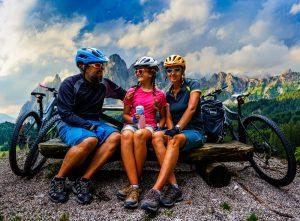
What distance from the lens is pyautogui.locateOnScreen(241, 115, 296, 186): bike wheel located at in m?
6.32

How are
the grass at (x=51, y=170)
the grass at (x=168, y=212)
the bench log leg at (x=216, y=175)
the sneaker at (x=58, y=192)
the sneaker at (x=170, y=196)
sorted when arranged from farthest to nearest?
the grass at (x=51, y=170) → the bench log leg at (x=216, y=175) → the sneaker at (x=58, y=192) → the sneaker at (x=170, y=196) → the grass at (x=168, y=212)

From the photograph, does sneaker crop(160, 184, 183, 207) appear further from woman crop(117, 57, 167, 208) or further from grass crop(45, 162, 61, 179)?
grass crop(45, 162, 61, 179)

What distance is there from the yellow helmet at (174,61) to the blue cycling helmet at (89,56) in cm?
110

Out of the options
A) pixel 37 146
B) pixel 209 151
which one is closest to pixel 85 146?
pixel 37 146

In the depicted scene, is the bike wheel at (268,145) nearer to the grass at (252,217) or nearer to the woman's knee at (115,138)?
the grass at (252,217)

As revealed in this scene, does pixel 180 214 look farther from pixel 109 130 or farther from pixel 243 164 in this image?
pixel 243 164

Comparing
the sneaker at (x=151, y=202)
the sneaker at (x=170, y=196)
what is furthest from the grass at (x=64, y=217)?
the sneaker at (x=170, y=196)

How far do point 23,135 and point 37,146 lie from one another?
626mm

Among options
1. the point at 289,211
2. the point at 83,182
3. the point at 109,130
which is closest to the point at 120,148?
the point at 109,130

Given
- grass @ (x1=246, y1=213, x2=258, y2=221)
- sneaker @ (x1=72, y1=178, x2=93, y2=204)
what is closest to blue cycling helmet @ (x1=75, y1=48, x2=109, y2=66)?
sneaker @ (x1=72, y1=178, x2=93, y2=204)

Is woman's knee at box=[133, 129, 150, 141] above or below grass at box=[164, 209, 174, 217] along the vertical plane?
above

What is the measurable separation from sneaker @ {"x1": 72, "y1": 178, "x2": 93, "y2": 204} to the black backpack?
2657 millimetres

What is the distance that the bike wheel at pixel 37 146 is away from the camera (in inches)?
263

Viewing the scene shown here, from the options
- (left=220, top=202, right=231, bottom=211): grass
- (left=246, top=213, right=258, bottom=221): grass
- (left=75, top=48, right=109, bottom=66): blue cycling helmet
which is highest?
(left=75, top=48, right=109, bottom=66): blue cycling helmet
